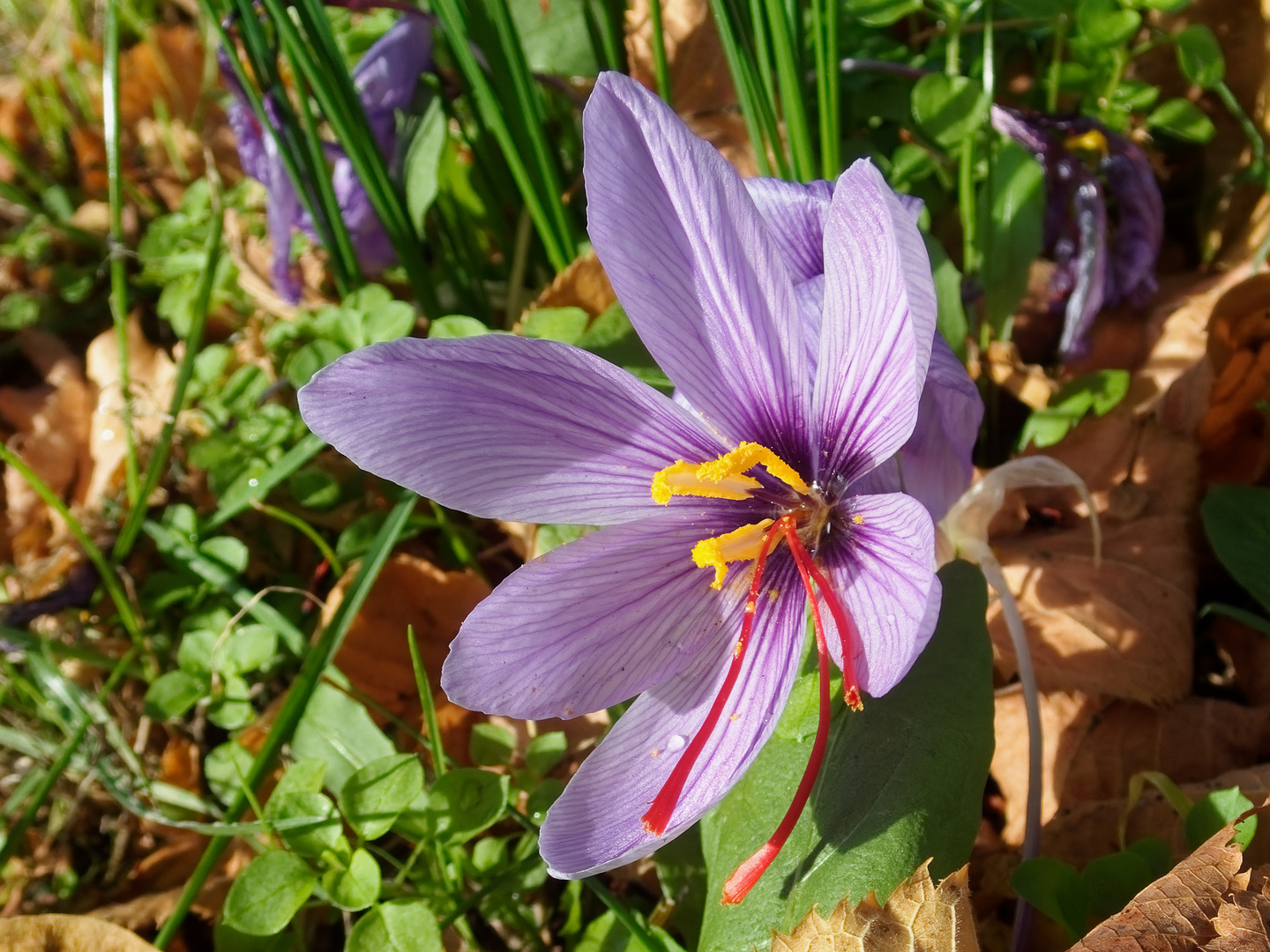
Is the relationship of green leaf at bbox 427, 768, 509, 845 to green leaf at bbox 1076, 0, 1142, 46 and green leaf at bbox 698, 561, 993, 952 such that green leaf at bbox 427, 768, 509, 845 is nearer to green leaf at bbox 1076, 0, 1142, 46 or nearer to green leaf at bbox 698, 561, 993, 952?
green leaf at bbox 698, 561, 993, 952

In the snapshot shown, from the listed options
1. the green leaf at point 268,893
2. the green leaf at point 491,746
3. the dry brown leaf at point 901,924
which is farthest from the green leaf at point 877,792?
the green leaf at point 268,893

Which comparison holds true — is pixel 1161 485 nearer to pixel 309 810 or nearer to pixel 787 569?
pixel 787 569

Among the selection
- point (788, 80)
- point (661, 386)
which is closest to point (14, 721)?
point (661, 386)

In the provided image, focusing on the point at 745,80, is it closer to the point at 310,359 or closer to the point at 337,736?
the point at 310,359

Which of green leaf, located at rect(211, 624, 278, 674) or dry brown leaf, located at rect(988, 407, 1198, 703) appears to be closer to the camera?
dry brown leaf, located at rect(988, 407, 1198, 703)

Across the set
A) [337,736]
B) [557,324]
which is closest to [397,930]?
[337,736]

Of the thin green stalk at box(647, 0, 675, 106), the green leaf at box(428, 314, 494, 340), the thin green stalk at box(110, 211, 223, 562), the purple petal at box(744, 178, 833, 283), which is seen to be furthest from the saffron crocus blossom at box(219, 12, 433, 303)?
the purple petal at box(744, 178, 833, 283)
